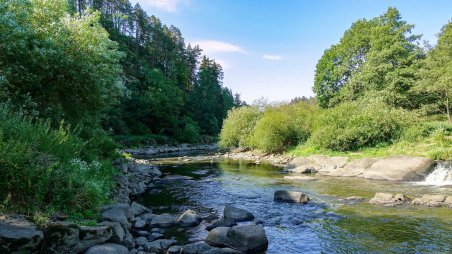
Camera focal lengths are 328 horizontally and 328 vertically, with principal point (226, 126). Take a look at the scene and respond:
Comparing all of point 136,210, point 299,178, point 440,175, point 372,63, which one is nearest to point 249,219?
point 136,210

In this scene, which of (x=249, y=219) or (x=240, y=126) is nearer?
(x=249, y=219)

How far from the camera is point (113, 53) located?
19.0m

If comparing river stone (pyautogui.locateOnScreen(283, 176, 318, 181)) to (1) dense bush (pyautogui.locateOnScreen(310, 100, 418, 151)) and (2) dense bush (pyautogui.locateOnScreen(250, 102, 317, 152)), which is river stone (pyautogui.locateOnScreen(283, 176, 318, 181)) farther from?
(2) dense bush (pyautogui.locateOnScreen(250, 102, 317, 152))

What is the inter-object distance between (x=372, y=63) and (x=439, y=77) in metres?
9.94

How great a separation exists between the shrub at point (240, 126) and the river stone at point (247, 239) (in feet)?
141

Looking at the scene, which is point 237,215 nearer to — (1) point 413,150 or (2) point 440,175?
(2) point 440,175

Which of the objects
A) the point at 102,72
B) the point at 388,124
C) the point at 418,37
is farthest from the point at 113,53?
the point at 418,37

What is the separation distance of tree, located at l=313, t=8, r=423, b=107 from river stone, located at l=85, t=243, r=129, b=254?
40.3 metres

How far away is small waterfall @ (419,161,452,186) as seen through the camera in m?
22.9

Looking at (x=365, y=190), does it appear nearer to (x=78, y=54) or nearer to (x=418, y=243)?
(x=418, y=243)

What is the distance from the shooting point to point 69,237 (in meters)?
7.96

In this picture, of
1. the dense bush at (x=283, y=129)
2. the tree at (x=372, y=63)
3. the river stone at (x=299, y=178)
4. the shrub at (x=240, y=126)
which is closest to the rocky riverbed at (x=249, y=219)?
the river stone at (x=299, y=178)

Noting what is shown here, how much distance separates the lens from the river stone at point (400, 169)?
24016mm

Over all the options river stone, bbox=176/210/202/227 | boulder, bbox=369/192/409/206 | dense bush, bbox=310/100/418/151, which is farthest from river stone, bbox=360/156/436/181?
river stone, bbox=176/210/202/227
